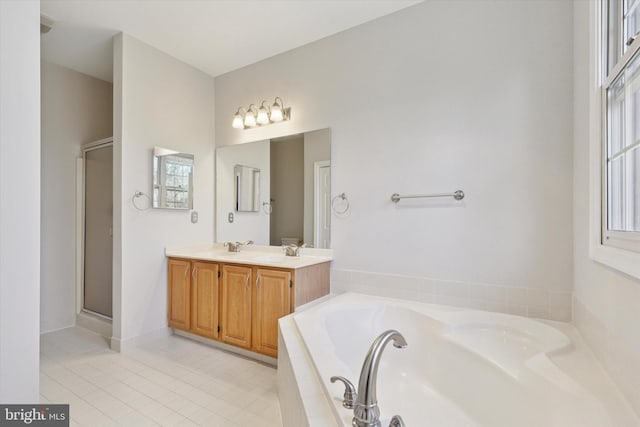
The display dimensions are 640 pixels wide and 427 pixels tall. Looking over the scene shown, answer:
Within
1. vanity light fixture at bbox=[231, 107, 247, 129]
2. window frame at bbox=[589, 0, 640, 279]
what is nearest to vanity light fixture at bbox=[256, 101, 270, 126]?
vanity light fixture at bbox=[231, 107, 247, 129]

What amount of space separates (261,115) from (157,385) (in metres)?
2.41

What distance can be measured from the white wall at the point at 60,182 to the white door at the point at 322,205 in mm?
2662

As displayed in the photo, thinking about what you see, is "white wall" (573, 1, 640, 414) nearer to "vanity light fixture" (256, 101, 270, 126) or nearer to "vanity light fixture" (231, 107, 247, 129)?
"vanity light fixture" (256, 101, 270, 126)

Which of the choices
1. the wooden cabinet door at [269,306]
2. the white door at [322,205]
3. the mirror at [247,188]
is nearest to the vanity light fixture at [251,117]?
the mirror at [247,188]

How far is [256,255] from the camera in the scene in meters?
2.94

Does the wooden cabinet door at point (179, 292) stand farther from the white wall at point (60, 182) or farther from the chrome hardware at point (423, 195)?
the chrome hardware at point (423, 195)

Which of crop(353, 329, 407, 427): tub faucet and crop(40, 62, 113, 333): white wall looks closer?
crop(353, 329, 407, 427): tub faucet

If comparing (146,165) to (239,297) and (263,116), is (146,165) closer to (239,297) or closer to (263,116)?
(263,116)

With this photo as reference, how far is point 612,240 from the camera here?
121 centimetres

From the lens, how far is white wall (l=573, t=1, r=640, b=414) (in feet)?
3.20

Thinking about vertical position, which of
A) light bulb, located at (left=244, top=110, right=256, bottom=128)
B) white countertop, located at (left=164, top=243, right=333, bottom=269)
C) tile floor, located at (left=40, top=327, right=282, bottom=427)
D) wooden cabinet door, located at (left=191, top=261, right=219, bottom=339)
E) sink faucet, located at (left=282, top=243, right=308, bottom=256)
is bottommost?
tile floor, located at (left=40, top=327, right=282, bottom=427)

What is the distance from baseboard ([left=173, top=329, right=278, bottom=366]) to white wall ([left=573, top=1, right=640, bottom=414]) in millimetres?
1995

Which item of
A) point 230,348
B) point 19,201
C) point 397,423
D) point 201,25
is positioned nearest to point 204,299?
point 230,348

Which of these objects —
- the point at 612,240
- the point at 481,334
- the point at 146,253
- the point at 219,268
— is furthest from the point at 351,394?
the point at 146,253
